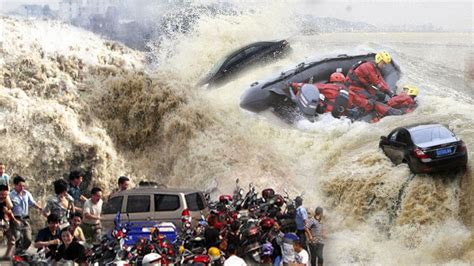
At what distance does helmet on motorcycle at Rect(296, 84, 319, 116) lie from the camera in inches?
627

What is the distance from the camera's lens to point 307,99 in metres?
16.0

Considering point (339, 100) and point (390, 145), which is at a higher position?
point (339, 100)

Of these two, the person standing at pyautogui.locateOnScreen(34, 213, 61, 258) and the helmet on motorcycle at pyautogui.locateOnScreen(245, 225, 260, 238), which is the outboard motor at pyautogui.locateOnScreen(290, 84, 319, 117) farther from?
the person standing at pyautogui.locateOnScreen(34, 213, 61, 258)

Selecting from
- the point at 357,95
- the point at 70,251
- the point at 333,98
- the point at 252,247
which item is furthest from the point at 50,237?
the point at 357,95

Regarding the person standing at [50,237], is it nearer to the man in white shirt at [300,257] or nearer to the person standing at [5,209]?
the person standing at [5,209]

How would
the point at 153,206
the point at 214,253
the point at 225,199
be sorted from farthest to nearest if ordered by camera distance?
the point at 225,199
the point at 153,206
the point at 214,253

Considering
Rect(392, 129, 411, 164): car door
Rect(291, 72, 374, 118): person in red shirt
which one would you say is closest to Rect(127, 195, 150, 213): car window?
Rect(392, 129, 411, 164): car door

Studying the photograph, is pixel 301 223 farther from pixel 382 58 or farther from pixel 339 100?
pixel 382 58

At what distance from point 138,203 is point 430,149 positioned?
15.7ft

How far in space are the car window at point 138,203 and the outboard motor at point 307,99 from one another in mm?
4795

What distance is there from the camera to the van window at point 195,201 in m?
12.4

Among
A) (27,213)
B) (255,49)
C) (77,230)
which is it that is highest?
(77,230)

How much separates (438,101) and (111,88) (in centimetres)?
657

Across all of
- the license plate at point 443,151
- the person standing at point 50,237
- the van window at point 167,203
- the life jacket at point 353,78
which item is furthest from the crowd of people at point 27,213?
the life jacket at point 353,78
